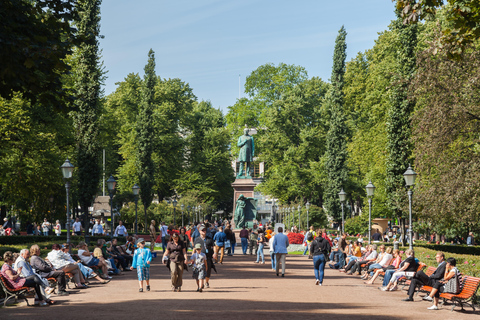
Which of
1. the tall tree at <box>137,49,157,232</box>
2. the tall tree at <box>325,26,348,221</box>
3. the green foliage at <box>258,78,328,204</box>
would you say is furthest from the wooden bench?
the green foliage at <box>258,78,328,204</box>

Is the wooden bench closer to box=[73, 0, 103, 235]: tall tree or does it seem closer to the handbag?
the handbag

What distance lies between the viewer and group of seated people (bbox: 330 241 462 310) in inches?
547

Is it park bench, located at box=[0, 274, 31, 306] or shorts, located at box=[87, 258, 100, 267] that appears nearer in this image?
park bench, located at box=[0, 274, 31, 306]

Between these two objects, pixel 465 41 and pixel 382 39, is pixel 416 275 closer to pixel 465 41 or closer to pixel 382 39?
pixel 465 41

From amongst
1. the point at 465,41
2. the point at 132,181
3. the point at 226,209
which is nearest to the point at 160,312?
the point at 465,41

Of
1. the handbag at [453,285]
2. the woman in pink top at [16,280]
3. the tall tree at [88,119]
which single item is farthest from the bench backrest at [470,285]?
the tall tree at [88,119]

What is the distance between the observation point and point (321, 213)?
2189 inches

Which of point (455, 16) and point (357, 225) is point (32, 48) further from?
point (357, 225)

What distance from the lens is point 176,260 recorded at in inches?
642

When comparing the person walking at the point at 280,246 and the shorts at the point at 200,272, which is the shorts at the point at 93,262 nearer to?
the shorts at the point at 200,272

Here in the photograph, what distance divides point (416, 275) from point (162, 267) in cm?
1214

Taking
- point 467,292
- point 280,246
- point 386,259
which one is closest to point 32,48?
point 467,292

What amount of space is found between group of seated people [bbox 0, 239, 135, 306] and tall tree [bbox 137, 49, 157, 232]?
103 ft

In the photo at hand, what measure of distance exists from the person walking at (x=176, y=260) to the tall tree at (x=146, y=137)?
1504 inches
